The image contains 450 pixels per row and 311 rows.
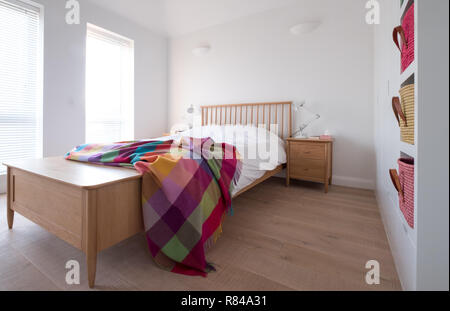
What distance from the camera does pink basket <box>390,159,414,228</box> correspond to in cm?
78

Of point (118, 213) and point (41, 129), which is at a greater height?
point (41, 129)

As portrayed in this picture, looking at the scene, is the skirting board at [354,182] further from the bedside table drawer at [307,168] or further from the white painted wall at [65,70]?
the white painted wall at [65,70]

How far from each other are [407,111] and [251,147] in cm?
132

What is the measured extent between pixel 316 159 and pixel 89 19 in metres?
3.58

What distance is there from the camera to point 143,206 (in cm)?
110

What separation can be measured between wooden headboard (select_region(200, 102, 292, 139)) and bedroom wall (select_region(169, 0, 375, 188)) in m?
0.12

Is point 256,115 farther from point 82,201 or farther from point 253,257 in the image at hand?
point 82,201

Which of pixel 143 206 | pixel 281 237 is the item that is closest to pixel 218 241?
pixel 281 237

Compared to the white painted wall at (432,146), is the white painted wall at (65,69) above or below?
above

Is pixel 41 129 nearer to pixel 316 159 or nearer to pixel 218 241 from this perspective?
pixel 218 241

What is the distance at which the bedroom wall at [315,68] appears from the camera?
2527 millimetres

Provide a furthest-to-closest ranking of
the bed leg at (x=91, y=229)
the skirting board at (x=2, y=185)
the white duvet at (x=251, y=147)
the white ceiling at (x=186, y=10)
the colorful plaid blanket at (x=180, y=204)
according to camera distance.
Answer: the white ceiling at (x=186, y=10)
the skirting board at (x=2, y=185)
the white duvet at (x=251, y=147)
the colorful plaid blanket at (x=180, y=204)
the bed leg at (x=91, y=229)

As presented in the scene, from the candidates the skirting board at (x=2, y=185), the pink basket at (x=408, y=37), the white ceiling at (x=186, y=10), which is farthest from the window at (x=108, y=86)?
the pink basket at (x=408, y=37)

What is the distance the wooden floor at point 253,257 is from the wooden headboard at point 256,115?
145cm
